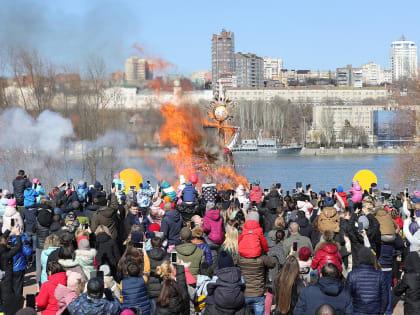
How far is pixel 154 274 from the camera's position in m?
7.24

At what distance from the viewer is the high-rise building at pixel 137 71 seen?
115ft

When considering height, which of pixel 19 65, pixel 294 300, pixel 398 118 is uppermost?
pixel 19 65

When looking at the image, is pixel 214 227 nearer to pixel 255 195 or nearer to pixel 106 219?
pixel 106 219

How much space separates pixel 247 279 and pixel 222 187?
50.8 feet

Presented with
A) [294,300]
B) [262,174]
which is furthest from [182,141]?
[262,174]

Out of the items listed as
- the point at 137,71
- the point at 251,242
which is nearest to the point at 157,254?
the point at 251,242

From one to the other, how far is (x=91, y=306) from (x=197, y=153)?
63.2ft

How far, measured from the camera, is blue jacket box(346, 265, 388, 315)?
22.9ft

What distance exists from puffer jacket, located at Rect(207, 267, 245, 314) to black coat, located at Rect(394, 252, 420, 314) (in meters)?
2.57

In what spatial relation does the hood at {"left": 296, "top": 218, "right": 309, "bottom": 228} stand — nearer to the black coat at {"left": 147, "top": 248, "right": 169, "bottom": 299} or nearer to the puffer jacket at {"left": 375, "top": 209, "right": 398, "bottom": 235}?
the puffer jacket at {"left": 375, "top": 209, "right": 398, "bottom": 235}

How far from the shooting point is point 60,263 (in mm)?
7633

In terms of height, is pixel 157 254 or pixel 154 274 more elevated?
pixel 157 254

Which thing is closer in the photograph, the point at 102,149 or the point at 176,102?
the point at 176,102

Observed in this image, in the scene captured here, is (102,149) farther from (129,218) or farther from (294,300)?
(294,300)
